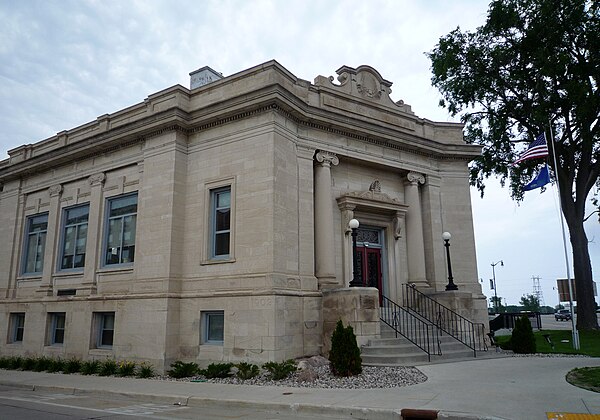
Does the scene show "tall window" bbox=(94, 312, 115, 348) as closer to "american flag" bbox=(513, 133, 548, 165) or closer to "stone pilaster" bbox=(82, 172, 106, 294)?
"stone pilaster" bbox=(82, 172, 106, 294)

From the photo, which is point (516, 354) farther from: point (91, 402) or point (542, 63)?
point (542, 63)

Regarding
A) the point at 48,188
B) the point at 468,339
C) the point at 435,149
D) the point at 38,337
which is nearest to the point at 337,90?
the point at 435,149

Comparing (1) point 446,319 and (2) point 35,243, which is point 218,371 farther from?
(2) point 35,243

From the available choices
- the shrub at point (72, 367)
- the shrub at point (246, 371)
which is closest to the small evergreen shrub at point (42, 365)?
the shrub at point (72, 367)

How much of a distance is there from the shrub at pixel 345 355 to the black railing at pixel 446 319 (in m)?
5.13

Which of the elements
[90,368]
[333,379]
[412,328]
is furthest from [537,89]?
[90,368]

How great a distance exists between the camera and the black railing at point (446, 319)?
16781 mm

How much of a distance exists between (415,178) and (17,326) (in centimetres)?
1893

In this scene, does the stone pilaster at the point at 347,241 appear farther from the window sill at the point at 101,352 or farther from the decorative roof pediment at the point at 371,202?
the window sill at the point at 101,352

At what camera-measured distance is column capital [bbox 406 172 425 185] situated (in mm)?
19672

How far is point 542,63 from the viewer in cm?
2347

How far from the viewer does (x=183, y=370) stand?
13789 mm

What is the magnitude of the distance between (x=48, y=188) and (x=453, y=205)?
18.4 m

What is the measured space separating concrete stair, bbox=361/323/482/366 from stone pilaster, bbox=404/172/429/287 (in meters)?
3.52
